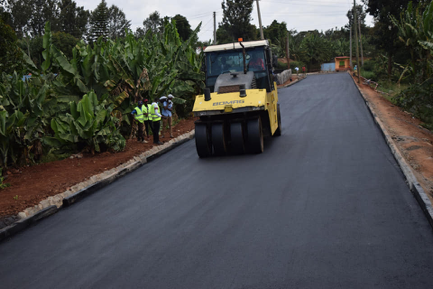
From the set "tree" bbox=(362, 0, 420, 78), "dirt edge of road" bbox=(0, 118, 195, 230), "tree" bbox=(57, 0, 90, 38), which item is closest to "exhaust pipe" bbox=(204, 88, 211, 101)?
"dirt edge of road" bbox=(0, 118, 195, 230)

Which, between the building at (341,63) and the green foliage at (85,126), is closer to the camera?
the green foliage at (85,126)

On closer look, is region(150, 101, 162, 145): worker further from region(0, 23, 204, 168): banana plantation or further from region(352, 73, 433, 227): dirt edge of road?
region(352, 73, 433, 227): dirt edge of road

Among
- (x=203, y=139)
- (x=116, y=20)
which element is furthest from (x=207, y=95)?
(x=116, y=20)

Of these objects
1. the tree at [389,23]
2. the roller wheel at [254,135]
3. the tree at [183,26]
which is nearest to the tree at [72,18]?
the tree at [183,26]

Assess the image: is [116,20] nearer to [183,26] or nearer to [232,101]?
[183,26]

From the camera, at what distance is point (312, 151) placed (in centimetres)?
1262

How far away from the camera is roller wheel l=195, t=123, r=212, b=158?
1269 centimetres

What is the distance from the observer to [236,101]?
12.4m

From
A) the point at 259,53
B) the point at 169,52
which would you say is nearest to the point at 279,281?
the point at 259,53

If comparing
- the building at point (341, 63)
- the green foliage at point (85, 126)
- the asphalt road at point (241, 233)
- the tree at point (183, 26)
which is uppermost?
the tree at point (183, 26)

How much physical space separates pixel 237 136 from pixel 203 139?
985 millimetres

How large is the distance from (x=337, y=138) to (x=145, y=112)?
652 cm

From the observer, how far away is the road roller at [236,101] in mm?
12438

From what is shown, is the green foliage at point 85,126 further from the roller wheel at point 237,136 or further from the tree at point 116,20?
the tree at point 116,20
